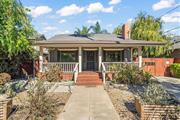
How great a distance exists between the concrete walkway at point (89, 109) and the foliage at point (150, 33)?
2084 centimetres

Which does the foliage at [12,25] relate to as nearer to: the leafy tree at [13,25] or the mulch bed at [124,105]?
the leafy tree at [13,25]

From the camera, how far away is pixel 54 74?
69.8 ft

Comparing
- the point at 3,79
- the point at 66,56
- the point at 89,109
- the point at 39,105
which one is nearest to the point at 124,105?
the point at 89,109

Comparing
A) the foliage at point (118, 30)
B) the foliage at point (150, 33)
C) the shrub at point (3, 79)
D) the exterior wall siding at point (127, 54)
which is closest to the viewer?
the shrub at point (3, 79)

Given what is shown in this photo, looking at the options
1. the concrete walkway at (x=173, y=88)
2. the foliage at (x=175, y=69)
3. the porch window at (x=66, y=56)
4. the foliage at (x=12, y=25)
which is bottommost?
the concrete walkway at (x=173, y=88)

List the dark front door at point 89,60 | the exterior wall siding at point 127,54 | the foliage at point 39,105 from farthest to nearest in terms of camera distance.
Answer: the dark front door at point 89,60
the exterior wall siding at point 127,54
the foliage at point 39,105

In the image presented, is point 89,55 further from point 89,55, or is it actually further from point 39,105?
point 39,105

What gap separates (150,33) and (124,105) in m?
24.1

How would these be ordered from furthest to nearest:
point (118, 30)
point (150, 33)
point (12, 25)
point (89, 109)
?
point (118, 30) → point (150, 33) → point (12, 25) → point (89, 109)

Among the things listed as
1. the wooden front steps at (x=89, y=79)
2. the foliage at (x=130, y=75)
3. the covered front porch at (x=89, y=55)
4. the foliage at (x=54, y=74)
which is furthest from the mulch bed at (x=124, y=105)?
the covered front porch at (x=89, y=55)

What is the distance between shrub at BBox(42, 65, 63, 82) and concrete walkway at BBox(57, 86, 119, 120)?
7228 millimetres

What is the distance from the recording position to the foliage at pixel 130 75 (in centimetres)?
1934

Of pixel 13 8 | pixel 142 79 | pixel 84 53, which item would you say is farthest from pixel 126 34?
pixel 13 8

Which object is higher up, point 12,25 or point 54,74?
point 12,25
